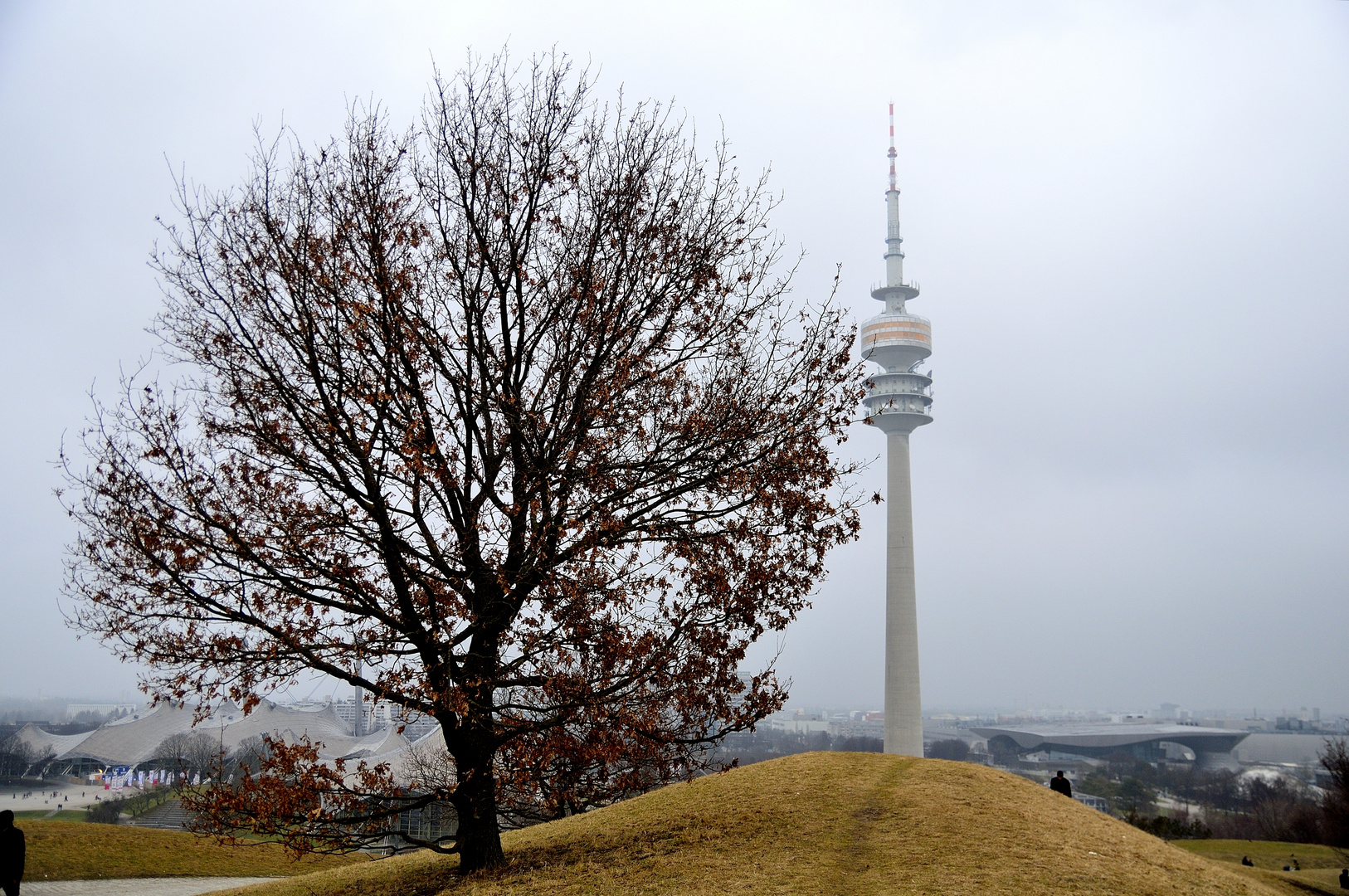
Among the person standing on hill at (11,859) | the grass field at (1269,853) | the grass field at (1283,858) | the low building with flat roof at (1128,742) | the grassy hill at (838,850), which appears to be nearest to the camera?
the grassy hill at (838,850)

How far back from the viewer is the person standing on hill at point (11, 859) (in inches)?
417

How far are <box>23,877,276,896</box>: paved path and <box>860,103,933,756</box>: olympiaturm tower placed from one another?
2980 inches

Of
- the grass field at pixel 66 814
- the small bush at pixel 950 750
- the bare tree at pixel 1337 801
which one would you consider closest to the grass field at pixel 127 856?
the grass field at pixel 66 814

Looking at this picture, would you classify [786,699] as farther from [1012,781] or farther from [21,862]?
[21,862]

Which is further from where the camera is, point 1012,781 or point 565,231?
point 1012,781

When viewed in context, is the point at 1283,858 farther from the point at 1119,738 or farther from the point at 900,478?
the point at 1119,738

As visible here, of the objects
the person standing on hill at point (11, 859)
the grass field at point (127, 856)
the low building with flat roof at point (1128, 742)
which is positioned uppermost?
the person standing on hill at point (11, 859)

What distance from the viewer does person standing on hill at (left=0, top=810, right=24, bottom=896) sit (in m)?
10.6

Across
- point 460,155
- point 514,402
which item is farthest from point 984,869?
point 460,155

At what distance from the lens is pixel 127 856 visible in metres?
22.3

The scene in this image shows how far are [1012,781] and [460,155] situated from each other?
13975 mm

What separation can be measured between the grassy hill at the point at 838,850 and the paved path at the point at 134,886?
5827 millimetres

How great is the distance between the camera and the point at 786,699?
1148 centimetres

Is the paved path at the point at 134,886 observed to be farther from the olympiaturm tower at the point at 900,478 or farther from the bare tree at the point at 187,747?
the olympiaturm tower at the point at 900,478
